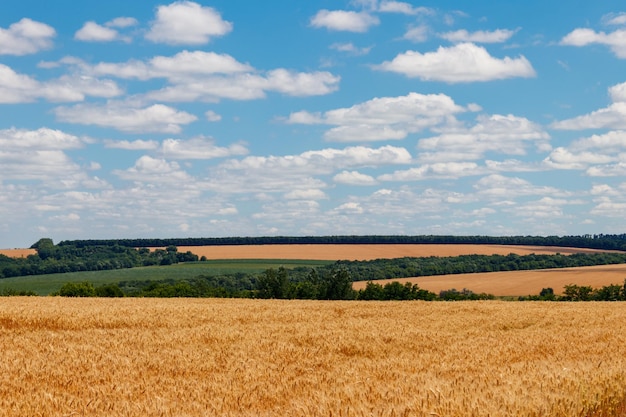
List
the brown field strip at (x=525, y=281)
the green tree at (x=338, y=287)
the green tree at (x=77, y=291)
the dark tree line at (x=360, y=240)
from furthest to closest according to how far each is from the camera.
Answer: the dark tree line at (x=360, y=240)
the green tree at (x=338, y=287)
the brown field strip at (x=525, y=281)
the green tree at (x=77, y=291)

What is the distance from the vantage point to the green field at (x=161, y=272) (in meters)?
114

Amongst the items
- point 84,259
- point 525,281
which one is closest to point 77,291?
point 525,281

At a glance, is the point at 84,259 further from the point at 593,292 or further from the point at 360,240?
the point at 593,292

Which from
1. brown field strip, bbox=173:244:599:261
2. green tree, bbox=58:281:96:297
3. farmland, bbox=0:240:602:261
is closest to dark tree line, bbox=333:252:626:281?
brown field strip, bbox=173:244:599:261

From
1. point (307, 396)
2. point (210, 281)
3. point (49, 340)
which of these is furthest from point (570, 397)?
point (210, 281)

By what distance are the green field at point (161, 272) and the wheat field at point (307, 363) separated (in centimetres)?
8725

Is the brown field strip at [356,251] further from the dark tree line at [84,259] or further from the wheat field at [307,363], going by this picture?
the wheat field at [307,363]

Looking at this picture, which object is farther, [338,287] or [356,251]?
[356,251]

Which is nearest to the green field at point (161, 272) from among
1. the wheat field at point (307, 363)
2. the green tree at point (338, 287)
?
the green tree at point (338, 287)

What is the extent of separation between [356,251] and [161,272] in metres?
40.3

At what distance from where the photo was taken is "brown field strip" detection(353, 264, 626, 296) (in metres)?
81.6

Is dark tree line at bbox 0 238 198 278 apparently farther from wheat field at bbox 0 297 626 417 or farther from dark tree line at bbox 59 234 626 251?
wheat field at bbox 0 297 626 417

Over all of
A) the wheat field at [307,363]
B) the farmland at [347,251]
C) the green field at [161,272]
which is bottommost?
the green field at [161,272]

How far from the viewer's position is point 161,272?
126000 millimetres
